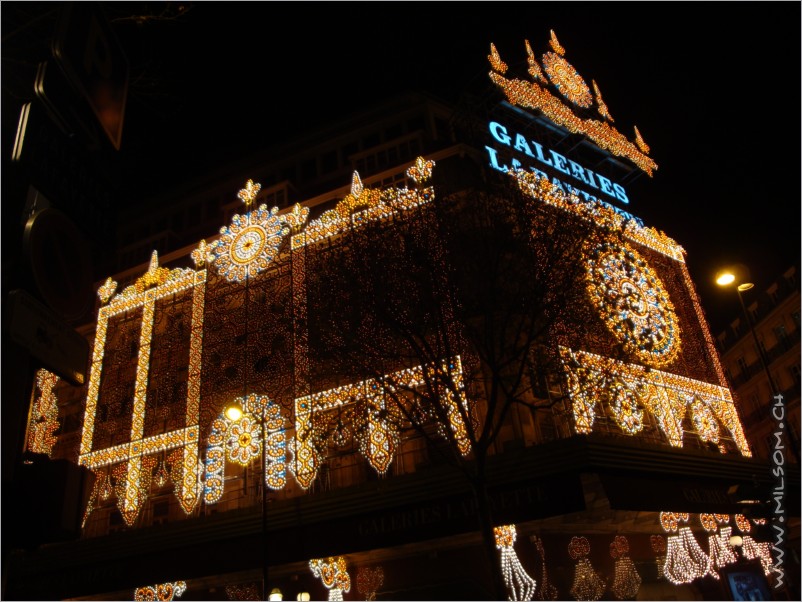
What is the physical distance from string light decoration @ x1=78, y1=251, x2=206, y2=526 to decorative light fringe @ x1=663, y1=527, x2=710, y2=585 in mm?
16981

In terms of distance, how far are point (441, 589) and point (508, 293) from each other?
9668 millimetres

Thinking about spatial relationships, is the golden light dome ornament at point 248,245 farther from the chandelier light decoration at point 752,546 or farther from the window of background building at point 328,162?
the chandelier light decoration at point 752,546

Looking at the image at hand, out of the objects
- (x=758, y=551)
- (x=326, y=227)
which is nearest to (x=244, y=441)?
(x=326, y=227)

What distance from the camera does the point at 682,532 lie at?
76.4ft

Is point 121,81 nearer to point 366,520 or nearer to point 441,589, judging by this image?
point 366,520

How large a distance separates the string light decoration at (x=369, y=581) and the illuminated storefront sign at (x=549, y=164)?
55.0 feet

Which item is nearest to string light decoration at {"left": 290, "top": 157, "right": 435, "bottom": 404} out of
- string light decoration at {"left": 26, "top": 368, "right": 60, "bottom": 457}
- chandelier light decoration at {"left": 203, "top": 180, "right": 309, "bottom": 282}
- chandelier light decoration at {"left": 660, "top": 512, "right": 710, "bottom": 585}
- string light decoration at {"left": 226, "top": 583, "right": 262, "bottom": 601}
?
chandelier light decoration at {"left": 203, "top": 180, "right": 309, "bottom": 282}

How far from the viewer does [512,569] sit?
18531 mm

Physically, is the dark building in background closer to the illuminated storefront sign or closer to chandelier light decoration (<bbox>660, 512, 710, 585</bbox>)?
the illuminated storefront sign

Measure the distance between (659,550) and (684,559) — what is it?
36.9 inches

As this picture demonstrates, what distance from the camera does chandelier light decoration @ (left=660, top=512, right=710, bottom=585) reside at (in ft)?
72.8

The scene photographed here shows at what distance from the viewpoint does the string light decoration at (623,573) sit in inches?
795

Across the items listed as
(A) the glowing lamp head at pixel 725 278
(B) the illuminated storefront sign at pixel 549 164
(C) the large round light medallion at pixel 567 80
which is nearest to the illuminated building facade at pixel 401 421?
(B) the illuminated storefront sign at pixel 549 164

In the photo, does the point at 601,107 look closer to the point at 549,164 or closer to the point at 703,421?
the point at 549,164
